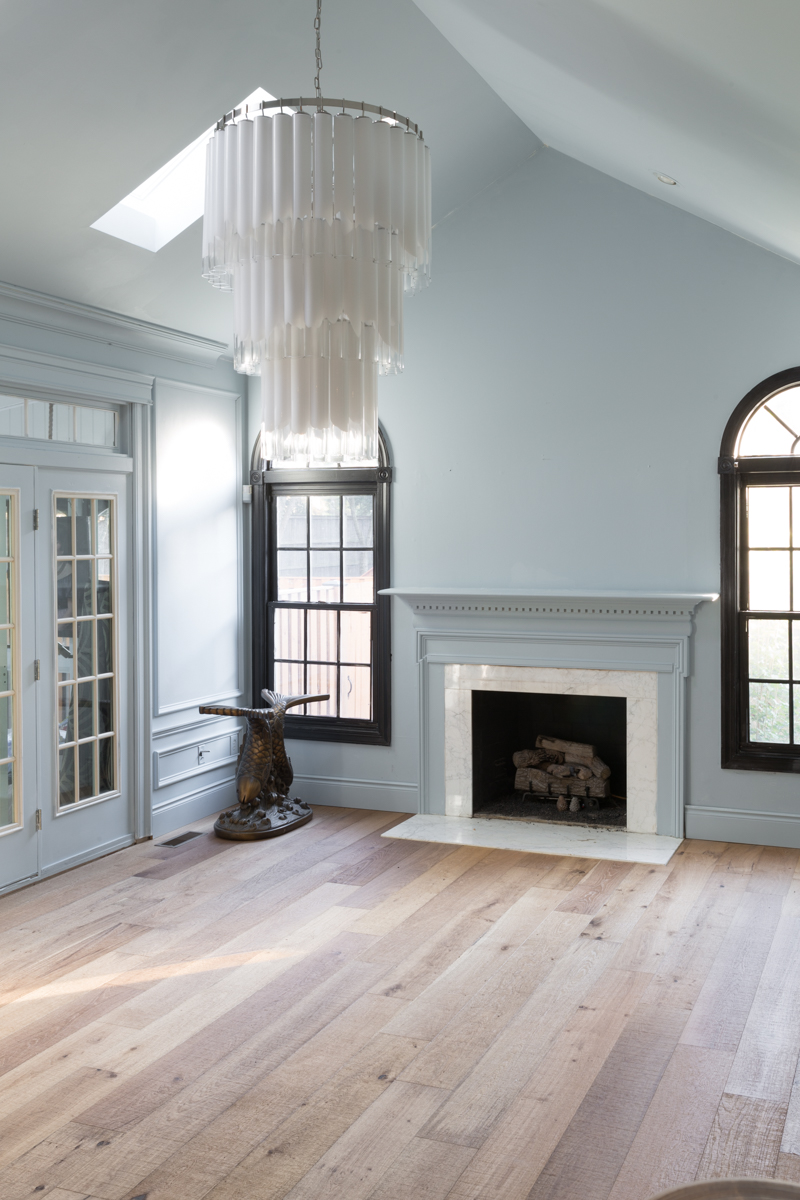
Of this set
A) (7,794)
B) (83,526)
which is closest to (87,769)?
(7,794)

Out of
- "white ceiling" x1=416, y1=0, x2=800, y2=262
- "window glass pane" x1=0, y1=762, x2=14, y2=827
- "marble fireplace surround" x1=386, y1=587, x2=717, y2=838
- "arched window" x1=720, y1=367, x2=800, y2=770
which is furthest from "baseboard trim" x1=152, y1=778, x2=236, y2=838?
"white ceiling" x1=416, y1=0, x2=800, y2=262

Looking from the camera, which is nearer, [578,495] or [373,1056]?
[373,1056]

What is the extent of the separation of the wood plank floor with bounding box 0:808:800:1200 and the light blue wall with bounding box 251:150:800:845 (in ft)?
4.78

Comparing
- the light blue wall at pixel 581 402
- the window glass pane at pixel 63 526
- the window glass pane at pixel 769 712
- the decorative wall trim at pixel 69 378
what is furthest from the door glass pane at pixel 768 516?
the window glass pane at pixel 63 526

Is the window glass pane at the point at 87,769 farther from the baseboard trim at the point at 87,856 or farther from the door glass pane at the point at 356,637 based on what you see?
the door glass pane at the point at 356,637

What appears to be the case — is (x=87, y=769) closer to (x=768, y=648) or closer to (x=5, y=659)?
(x=5, y=659)

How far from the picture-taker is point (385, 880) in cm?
493

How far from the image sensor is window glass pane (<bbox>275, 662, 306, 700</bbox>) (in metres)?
6.55

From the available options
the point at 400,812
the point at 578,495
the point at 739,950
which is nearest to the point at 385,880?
the point at 400,812

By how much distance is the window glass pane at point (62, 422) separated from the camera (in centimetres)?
501

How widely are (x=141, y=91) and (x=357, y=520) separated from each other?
2921mm

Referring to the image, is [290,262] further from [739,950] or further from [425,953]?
[739,950]

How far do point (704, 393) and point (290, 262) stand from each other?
122 inches

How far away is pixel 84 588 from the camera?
5.21 meters
